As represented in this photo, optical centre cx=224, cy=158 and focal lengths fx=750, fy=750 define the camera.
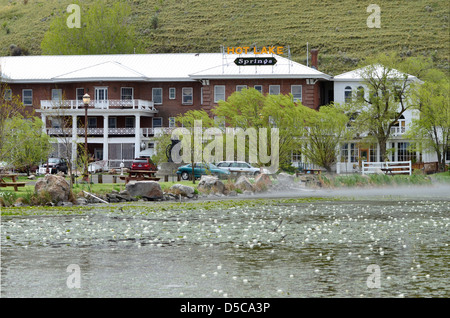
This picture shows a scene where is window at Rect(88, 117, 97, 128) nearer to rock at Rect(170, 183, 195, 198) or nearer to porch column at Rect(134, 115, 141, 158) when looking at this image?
porch column at Rect(134, 115, 141, 158)

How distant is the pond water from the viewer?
44.5 ft

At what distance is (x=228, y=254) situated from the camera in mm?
17281

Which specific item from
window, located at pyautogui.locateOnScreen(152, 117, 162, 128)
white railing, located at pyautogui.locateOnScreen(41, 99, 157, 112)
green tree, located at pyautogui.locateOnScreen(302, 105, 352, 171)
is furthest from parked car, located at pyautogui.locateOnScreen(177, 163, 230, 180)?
window, located at pyautogui.locateOnScreen(152, 117, 162, 128)

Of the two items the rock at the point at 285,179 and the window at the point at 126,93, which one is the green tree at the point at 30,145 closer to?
the window at the point at 126,93

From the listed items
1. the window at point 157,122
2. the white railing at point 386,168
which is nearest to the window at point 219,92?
the window at point 157,122

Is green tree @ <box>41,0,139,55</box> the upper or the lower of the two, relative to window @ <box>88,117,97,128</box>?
upper

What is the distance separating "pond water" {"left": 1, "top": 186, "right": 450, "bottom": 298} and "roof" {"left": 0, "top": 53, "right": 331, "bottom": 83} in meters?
44.2

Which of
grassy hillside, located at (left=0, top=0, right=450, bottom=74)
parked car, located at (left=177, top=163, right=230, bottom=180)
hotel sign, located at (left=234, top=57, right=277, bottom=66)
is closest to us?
parked car, located at (left=177, top=163, right=230, bottom=180)

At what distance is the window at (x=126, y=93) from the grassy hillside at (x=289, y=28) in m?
34.0

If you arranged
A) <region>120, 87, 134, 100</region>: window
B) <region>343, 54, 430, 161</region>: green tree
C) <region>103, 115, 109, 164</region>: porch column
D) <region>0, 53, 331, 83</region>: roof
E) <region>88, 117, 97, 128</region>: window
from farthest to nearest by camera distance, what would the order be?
<region>88, 117, 97, 128</region>: window → <region>120, 87, 134, 100</region>: window → <region>103, 115, 109, 164</region>: porch column → <region>0, 53, 331, 83</region>: roof → <region>343, 54, 430, 161</region>: green tree

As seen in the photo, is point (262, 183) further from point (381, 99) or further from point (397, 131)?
point (397, 131)

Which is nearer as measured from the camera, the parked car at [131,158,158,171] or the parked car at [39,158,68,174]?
the parked car at [39,158,68,174]

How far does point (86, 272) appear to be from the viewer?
49.3ft

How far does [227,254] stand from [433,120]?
44753mm
